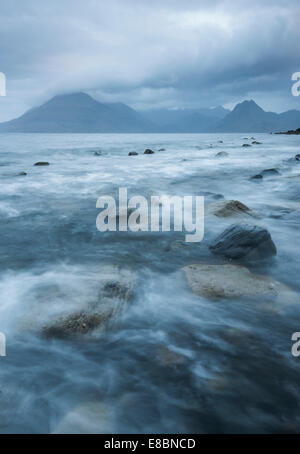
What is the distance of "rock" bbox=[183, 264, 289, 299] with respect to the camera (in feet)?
15.6

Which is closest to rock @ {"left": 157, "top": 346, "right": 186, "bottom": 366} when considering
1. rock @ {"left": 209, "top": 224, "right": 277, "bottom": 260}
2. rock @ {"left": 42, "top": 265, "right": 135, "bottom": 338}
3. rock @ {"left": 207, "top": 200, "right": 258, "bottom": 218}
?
rock @ {"left": 42, "top": 265, "right": 135, "bottom": 338}

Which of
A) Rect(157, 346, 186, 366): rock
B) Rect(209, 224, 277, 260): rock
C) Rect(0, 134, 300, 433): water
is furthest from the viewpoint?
Rect(209, 224, 277, 260): rock

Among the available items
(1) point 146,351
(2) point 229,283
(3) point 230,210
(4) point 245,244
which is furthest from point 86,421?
(3) point 230,210

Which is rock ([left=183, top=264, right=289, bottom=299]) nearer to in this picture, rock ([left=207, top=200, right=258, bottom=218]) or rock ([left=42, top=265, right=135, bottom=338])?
rock ([left=42, top=265, right=135, bottom=338])

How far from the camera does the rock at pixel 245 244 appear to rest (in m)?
6.05

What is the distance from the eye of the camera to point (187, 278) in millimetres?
5352

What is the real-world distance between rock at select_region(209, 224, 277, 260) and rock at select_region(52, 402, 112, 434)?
4108mm

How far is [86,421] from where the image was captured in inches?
107

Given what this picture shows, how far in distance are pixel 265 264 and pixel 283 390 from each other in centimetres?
322

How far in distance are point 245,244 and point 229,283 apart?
1.40 metres

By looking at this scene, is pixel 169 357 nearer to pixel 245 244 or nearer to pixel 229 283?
pixel 229 283

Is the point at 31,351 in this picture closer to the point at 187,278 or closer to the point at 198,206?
the point at 187,278

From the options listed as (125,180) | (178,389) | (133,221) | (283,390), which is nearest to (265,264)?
(283,390)

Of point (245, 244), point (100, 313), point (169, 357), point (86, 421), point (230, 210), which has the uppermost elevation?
point (230, 210)
